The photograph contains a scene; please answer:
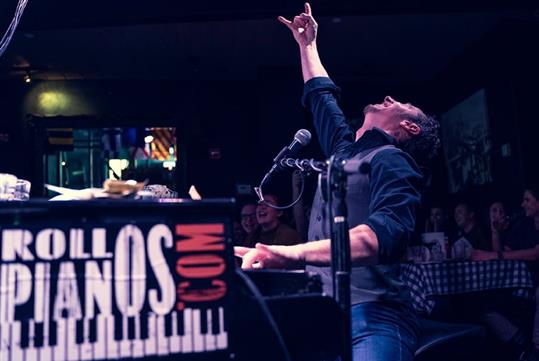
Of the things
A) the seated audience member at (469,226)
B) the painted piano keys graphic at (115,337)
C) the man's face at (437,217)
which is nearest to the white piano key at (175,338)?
the painted piano keys graphic at (115,337)

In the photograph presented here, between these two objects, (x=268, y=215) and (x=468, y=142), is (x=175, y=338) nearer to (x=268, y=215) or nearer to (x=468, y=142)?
(x=268, y=215)

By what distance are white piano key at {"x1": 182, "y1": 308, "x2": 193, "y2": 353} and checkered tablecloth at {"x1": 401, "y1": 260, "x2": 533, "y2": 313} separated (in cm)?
353

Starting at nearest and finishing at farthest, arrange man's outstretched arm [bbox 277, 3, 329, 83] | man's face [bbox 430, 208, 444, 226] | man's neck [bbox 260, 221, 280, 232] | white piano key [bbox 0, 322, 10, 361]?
white piano key [bbox 0, 322, 10, 361], man's outstretched arm [bbox 277, 3, 329, 83], man's neck [bbox 260, 221, 280, 232], man's face [bbox 430, 208, 444, 226]

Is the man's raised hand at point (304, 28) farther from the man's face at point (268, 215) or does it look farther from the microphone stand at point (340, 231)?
the man's face at point (268, 215)

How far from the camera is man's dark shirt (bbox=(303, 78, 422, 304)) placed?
1.72m

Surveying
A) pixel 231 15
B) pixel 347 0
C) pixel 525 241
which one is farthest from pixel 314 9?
pixel 525 241

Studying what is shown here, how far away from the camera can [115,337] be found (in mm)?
1211

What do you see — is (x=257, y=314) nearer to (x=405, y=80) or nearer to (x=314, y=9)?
(x=314, y=9)

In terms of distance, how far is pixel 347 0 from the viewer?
5.55m

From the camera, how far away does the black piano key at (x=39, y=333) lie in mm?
1189

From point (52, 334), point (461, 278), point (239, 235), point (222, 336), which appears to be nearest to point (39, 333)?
point (52, 334)

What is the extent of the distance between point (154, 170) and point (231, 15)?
4862 millimetres

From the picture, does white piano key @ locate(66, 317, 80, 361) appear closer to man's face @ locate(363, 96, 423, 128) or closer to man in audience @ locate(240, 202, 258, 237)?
man's face @ locate(363, 96, 423, 128)

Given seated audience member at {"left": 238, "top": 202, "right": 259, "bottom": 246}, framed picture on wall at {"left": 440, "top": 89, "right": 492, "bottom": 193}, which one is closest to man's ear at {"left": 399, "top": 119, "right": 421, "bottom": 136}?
seated audience member at {"left": 238, "top": 202, "right": 259, "bottom": 246}
